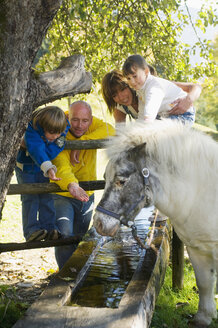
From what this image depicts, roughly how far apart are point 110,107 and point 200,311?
95.4 inches

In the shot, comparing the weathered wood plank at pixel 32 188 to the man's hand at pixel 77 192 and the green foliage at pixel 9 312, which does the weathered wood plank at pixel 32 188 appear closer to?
the man's hand at pixel 77 192

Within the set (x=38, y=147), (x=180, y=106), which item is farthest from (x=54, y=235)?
(x=180, y=106)

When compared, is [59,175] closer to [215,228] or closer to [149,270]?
[149,270]

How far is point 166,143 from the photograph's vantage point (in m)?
2.84

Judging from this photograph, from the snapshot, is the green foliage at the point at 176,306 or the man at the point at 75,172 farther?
the man at the point at 75,172

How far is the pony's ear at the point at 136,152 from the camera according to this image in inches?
112

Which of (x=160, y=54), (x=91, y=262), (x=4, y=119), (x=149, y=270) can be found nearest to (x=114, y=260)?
(x=91, y=262)

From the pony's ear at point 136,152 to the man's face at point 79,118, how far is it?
1382 millimetres

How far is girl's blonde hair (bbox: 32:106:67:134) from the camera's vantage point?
148 inches

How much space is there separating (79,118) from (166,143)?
153cm

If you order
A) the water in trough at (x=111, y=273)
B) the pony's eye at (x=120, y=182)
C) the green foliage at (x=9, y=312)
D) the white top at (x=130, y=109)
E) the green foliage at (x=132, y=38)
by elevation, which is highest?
the green foliage at (x=132, y=38)

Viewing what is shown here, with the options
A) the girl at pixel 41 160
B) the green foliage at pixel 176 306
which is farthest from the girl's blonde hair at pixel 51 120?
the green foliage at pixel 176 306

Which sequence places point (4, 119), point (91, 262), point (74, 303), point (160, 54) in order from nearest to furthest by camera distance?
point (4, 119), point (74, 303), point (91, 262), point (160, 54)

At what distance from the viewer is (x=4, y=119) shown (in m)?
2.44
